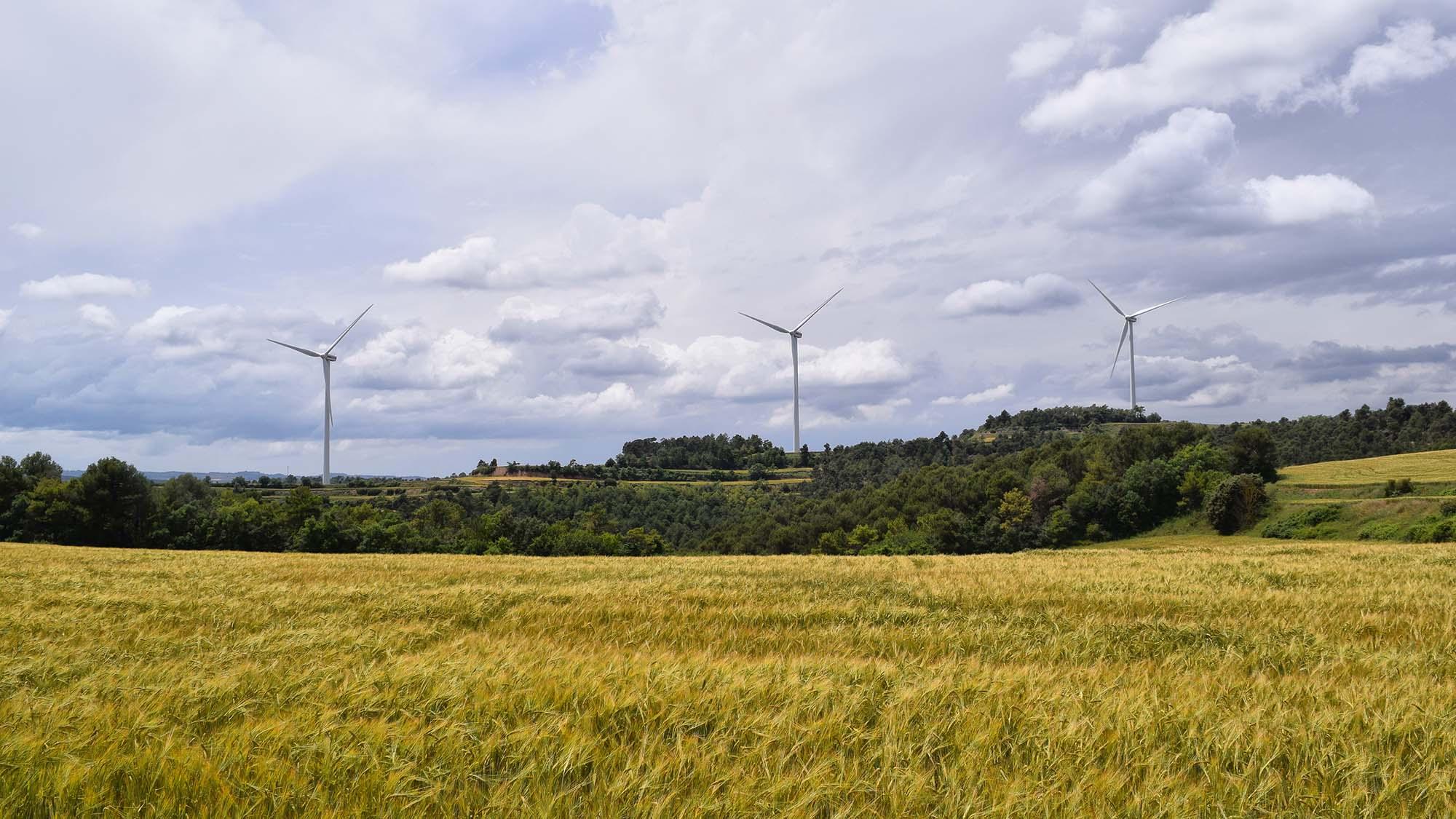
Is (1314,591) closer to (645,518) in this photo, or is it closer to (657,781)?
(657,781)

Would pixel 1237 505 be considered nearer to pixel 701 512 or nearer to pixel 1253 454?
pixel 1253 454

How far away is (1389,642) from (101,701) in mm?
13471

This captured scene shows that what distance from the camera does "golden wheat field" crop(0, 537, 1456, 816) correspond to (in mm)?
4492

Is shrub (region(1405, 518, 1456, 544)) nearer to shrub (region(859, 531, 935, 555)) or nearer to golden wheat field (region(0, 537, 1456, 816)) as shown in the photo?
shrub (region(859, 531, 935, 555))

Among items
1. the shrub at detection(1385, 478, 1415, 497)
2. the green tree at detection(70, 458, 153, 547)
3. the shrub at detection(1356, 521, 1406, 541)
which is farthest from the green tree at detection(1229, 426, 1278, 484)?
the green tree at detection(70, 458, 153, 547)

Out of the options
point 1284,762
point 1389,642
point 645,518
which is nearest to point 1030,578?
point 1389,642

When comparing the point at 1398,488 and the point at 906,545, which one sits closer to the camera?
the point at 1398,488

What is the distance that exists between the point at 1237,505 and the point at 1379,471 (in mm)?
27779

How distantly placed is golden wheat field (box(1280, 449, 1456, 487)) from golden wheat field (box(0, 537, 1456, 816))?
10816cm

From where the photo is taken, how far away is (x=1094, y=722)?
5.62 metres

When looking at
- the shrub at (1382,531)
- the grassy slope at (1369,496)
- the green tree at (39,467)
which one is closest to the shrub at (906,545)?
the grassy slope at (1369,496)

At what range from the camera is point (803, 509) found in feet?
553

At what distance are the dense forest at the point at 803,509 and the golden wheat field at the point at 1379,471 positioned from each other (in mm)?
7036

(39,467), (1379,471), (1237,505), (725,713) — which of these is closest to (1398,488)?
(1237,505)
